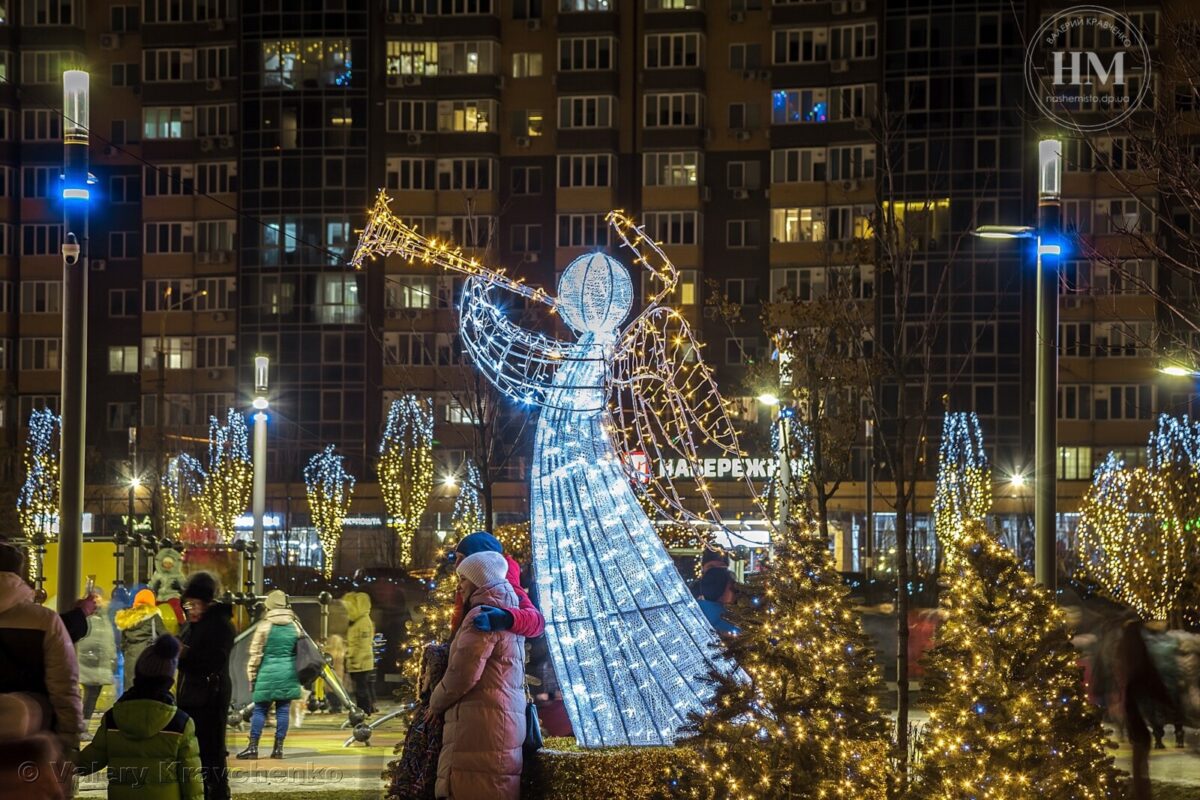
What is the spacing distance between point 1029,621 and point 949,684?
0.60m

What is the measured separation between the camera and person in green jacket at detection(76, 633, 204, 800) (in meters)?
9.16

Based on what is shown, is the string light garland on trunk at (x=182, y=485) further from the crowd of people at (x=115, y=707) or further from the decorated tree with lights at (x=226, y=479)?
the crowd of people at (x=115, y=707)

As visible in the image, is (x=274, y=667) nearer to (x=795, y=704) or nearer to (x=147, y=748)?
(x=795, y=704)

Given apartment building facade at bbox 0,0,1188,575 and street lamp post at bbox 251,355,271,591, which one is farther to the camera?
apartment building facade at bbox 0,0,1188,575

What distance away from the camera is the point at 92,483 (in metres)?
67.2

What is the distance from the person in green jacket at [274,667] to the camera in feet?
56.9

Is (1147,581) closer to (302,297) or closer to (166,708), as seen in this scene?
(166,708)

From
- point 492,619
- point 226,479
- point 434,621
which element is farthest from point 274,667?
point 226,479

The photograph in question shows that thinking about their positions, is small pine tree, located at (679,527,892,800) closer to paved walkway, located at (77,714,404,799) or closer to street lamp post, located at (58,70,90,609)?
paved walkway, located at (77,714,404,799)

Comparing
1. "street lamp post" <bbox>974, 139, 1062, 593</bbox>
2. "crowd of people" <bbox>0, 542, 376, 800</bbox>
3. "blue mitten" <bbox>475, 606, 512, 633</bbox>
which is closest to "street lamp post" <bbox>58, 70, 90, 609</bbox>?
"crowd of people" <bbox>0, 542, 376, 800</bbox>

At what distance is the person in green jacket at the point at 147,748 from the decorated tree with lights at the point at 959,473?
149ft

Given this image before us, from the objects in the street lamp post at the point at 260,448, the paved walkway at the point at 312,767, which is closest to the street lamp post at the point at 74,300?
the paved walkway at the point at 312,767

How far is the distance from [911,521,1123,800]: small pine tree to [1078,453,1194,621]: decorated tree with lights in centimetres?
2109

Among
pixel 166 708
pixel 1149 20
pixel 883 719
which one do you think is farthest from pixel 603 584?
pixel 1149 20
